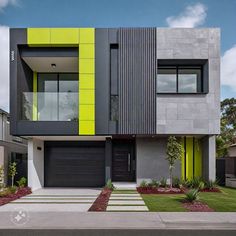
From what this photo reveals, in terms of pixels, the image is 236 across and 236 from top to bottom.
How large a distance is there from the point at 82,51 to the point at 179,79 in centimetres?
570

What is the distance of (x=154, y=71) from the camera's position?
15.9 m

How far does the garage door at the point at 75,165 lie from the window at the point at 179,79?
17.9 ft

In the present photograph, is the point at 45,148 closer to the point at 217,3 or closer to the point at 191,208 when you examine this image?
the point at 191,208

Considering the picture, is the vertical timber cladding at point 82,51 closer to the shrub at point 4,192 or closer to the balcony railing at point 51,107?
the balcony railing at point 51,107

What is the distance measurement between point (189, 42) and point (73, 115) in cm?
747

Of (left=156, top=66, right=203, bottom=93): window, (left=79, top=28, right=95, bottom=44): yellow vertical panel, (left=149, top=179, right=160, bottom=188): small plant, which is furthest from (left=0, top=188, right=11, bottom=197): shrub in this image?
(left=156, top=66, right=203, bottom=93): window

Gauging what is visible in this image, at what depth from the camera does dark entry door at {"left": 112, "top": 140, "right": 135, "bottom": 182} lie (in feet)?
59.2

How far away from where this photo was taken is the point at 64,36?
15.6m

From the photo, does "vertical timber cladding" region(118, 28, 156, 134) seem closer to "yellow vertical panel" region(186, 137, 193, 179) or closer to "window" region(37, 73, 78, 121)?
"window" region(37, 73, 78, 121)

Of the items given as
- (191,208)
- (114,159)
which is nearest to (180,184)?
(114,159)

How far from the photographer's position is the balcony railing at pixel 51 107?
15.6m

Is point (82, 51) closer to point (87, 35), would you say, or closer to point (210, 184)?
point (87, 35)

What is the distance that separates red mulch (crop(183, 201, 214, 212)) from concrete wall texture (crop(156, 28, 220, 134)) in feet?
16.2

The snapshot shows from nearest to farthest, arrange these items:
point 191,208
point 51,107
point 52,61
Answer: point 191,208
point 51,107
point 52,61
